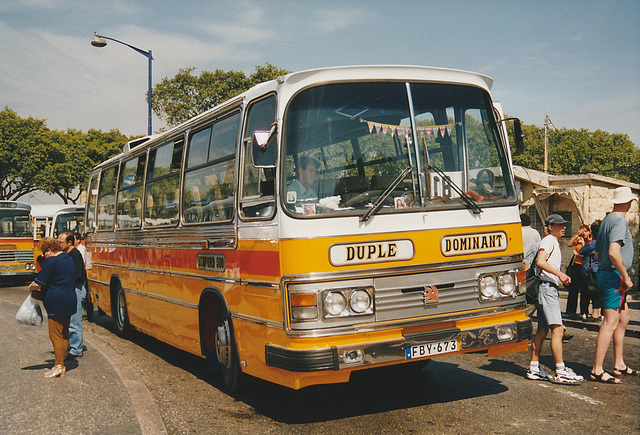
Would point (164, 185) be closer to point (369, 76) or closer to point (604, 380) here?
point (369, 76)

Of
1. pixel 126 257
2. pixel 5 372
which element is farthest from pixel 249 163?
pixel 126 257

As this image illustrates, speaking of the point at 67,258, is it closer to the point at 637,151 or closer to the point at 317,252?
the point at 317,252

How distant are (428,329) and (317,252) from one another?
1.24 metres

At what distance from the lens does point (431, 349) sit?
560 centimetres

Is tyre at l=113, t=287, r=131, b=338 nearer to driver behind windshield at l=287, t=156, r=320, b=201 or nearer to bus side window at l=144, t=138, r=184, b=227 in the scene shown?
bus side window at l=144, t=138, r=184, b=227

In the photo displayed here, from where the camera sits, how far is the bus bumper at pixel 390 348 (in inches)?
205

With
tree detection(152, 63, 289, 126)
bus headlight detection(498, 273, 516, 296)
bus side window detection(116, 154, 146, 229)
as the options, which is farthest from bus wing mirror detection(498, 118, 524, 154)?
tree detection(152, 63, 289, 126)

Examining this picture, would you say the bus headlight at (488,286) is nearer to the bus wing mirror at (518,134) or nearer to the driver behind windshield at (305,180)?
the bus wing mirror at (518,134)

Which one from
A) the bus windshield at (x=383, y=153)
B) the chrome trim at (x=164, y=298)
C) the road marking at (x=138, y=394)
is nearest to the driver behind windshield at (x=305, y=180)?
the bus windshield at (x=383, y=153)

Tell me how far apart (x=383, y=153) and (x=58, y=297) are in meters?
4.67

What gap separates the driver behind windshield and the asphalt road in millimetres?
2029

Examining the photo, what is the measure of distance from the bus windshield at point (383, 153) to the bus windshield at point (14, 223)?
22.2m

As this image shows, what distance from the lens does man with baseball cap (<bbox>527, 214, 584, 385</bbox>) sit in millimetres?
7207

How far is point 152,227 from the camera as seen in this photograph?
912cm
